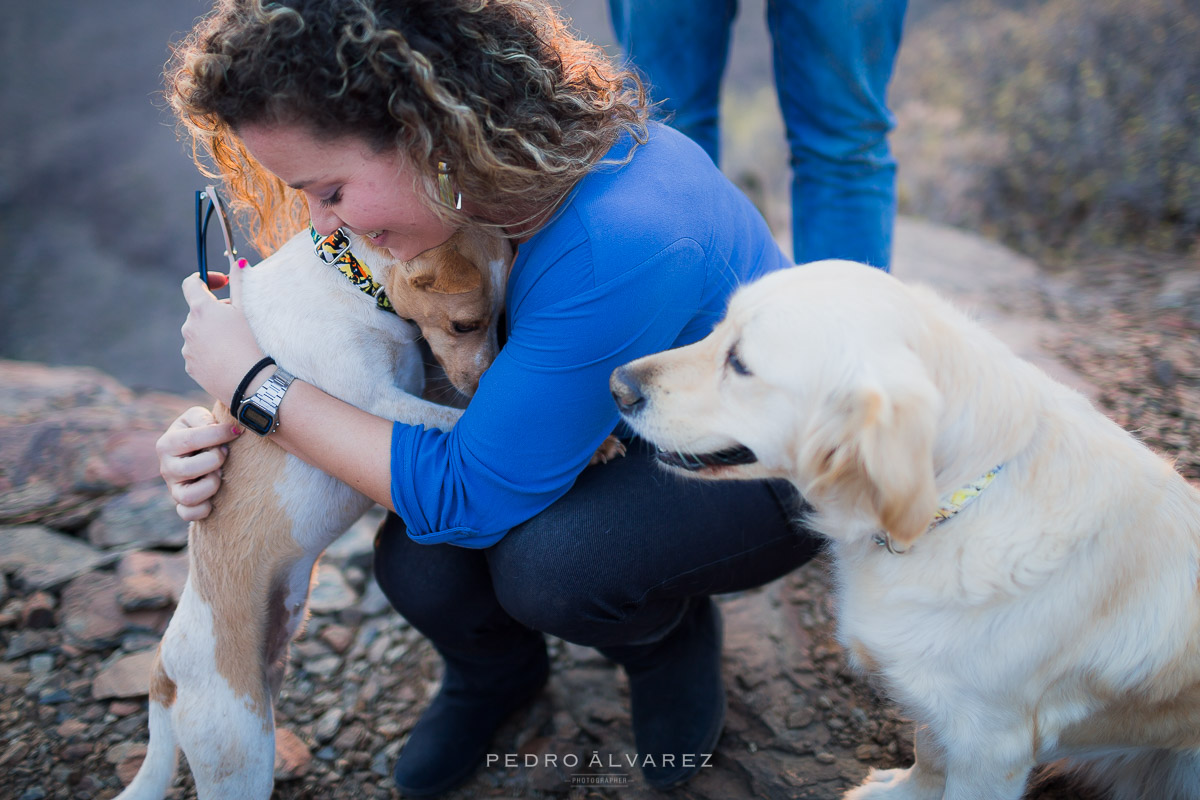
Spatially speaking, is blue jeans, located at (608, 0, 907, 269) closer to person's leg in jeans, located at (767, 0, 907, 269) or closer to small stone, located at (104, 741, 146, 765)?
person's leg in jeans, located at (767, 0, 907, 269)

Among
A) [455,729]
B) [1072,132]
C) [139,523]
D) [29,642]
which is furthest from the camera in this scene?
[1072,132]

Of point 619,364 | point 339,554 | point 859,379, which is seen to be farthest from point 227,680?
point 859,379

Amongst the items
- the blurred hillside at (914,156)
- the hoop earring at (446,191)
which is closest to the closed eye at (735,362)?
the hoop earring at (446,191)

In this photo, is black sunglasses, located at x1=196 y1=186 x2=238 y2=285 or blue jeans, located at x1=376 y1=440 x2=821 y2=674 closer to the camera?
blue jeans, located at x1=376 y1=440 x2=821 y2=674

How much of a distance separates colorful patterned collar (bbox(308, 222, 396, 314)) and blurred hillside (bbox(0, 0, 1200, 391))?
2.49 meters

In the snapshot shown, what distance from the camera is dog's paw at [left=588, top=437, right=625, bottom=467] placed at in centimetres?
179

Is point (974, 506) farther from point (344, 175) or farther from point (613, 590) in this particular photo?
point (344, 175)

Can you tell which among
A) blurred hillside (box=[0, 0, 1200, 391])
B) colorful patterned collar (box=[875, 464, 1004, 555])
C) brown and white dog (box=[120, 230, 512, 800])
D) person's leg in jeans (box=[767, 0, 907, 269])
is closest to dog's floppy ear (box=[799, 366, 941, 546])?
colorful patterned collar (box=[875, 464, 1004, 555])

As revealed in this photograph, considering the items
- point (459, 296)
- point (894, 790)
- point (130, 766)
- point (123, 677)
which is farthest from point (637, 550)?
point (123, 677)

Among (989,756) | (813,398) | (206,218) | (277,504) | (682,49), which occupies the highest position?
(682,49)

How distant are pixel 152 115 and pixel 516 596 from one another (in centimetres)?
717

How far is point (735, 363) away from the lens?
141cm

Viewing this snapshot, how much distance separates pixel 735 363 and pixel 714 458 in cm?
20

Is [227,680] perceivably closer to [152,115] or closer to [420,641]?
[420,641]
